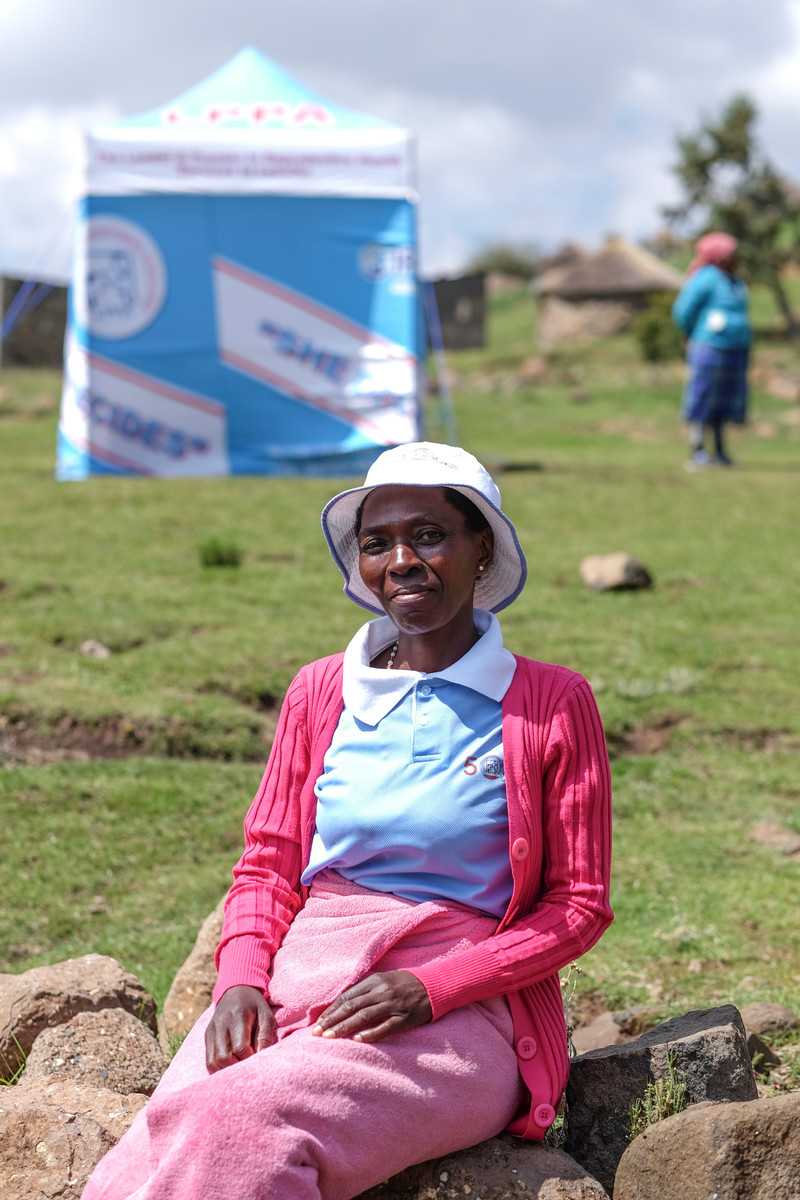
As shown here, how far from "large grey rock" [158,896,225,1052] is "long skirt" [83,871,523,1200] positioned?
0.85 m

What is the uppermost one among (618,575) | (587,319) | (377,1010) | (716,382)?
(587,319)

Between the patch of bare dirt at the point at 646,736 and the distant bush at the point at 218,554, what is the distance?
10.7 feet

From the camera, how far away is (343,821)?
7.96ft

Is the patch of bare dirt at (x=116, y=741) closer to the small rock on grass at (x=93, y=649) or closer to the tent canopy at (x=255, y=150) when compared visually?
the small rock on grass at (x=93, y=649)

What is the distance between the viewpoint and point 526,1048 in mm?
2336

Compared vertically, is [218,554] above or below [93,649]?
above

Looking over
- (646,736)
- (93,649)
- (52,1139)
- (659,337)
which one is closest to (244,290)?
(93,649)

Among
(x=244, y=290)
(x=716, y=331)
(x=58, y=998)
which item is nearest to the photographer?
(x=58, y=998)

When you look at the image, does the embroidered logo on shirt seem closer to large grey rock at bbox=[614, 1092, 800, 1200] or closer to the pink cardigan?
the pink cardigan

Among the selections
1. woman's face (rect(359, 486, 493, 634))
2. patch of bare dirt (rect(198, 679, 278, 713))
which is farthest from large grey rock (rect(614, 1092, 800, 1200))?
patch of bare dirt (rect(198, 679, 278, 713))

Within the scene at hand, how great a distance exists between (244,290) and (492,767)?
9.98 metres

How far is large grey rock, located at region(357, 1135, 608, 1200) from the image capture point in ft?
7.22

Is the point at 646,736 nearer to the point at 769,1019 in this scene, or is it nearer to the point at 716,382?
the point at 769,1019

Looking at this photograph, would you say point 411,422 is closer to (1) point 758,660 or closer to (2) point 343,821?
(1) point 758,660
